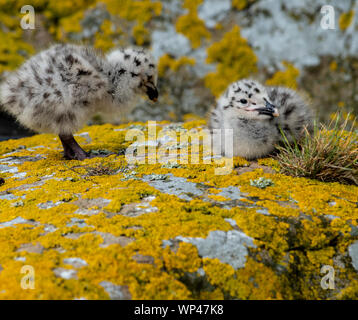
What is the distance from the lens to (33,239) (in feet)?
8.39

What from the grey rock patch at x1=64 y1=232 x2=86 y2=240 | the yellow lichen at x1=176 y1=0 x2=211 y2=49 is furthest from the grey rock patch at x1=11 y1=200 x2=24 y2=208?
the yellow lichen at x1=176 y1=0 x2=211 y2=49

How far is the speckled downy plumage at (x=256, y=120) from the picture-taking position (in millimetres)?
4281

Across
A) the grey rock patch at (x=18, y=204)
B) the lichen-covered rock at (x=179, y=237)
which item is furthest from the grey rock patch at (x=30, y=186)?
the grey rock patch at (x=18, y=204)

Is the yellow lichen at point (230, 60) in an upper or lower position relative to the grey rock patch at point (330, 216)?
upper

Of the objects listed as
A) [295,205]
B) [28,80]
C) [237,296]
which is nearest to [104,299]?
[237,296]

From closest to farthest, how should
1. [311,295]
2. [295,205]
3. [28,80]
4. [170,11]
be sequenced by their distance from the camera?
[311,295], [295,205], [28,80], [170,11]

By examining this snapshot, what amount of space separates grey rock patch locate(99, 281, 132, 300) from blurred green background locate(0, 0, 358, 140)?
5754mm

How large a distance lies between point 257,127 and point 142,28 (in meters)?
4.93

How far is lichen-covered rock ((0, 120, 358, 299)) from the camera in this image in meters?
2.17

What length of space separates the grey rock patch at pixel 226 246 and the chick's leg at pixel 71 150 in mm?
2771

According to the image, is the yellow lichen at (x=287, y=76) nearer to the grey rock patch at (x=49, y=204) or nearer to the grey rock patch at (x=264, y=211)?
the grey rock patch at (x=264, y=211)

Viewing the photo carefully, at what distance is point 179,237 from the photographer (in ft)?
8.39

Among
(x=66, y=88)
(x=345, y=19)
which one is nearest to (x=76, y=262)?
(x=66, y=88)

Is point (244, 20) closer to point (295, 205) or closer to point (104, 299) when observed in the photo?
point (295, 205)
